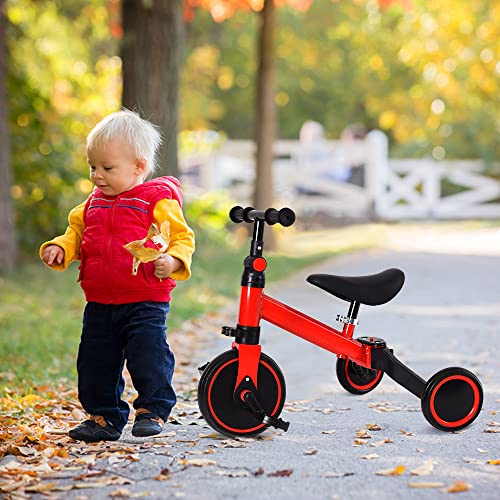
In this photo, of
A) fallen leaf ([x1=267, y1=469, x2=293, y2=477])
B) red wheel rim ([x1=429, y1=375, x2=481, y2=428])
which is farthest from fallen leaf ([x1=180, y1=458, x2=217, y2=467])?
red wheel rim ([x1=429, y1=375, x2=481, y2=428])

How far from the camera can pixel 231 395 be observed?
493cm

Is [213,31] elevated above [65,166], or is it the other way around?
[213,31]

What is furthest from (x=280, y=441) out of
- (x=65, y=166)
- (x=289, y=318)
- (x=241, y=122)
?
(x=241, y=122)

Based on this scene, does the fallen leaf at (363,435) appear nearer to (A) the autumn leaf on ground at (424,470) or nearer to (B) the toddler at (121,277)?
(A) the autumn leaf on ground at (424,470)

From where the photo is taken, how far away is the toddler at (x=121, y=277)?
4941 mm

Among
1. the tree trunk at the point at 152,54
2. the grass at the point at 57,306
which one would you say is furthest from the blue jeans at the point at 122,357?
the tree trunk at the point at 152,54

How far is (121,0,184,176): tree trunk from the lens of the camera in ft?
41.3

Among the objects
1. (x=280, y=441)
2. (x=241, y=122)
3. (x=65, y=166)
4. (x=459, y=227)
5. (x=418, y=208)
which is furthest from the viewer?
(x=241, y=122)

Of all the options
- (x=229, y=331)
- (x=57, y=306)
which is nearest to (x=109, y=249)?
(x=229, y=331)

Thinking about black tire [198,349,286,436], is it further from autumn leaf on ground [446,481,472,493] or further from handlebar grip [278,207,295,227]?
autumn leaf on ground [446,481,472,493]

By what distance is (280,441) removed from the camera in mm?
5012

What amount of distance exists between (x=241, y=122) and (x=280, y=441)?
34.4 metres

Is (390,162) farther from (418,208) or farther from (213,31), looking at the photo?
(213,31)

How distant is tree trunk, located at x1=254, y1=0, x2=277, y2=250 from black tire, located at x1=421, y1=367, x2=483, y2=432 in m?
11.3
